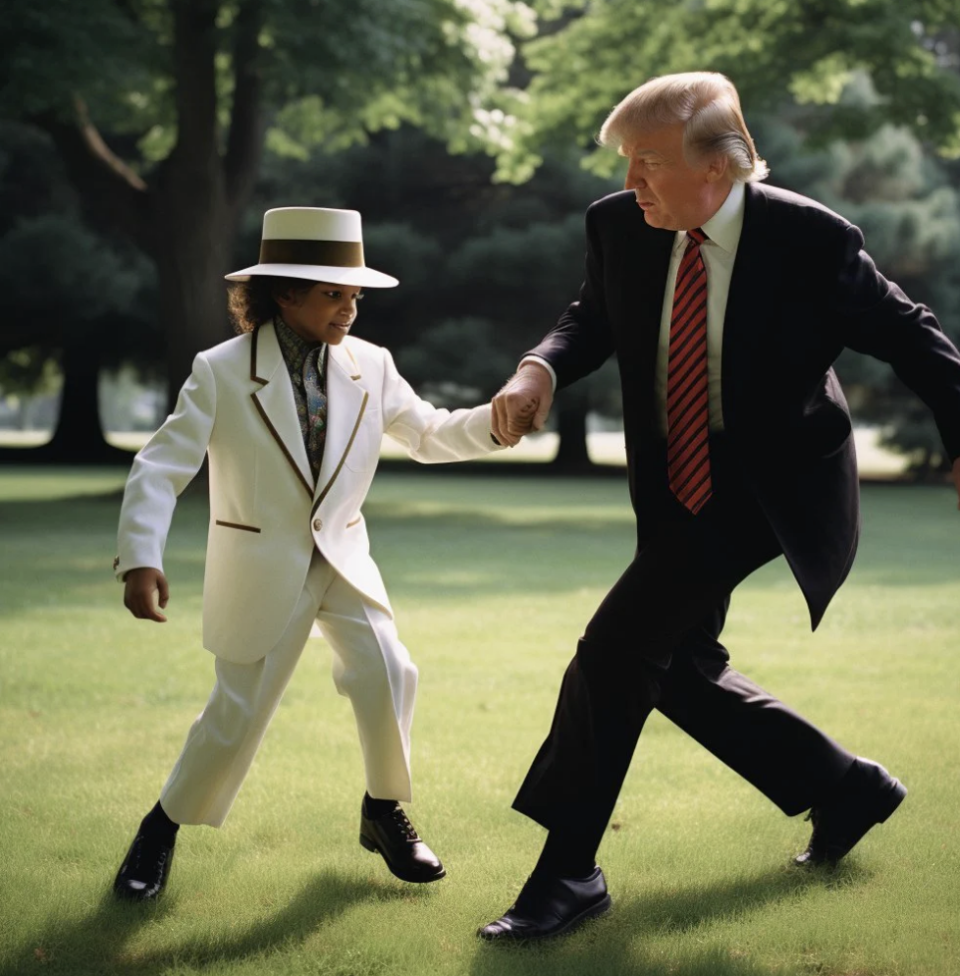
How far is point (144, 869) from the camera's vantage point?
3744 millimetres

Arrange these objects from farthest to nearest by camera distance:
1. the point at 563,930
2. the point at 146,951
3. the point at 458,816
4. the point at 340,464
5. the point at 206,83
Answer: the point at 206,83
the point at 458,816
the point at 340,464
the point at 563,930
the point at 146,951

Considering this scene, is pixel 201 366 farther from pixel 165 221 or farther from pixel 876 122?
pixel 876 122

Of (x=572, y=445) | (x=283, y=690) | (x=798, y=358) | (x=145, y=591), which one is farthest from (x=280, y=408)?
(x=572, y=445)

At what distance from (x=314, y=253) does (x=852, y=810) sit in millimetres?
2082

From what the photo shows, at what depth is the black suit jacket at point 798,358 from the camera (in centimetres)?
350

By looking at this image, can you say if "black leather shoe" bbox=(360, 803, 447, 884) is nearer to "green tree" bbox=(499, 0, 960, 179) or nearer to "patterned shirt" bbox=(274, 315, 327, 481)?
"patterned shirt" bbox=(274, 315, 327, 481)

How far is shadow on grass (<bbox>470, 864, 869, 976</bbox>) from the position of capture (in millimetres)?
3234

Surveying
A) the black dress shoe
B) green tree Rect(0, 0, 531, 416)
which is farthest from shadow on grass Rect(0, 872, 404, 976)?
green tree Rect(0, 0, 531, 416)

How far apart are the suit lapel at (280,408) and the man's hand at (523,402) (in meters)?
0.51

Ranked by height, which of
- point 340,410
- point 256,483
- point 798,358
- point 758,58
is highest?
point 758,58

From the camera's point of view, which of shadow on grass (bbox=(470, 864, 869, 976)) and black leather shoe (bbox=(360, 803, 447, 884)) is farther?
black leather shoe (bbox=(360, 803, 447, 884))

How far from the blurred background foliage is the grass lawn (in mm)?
8791

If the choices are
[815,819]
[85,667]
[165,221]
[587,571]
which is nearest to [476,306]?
[165,221]

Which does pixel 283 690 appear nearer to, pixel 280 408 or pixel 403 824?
pixel 403 824
